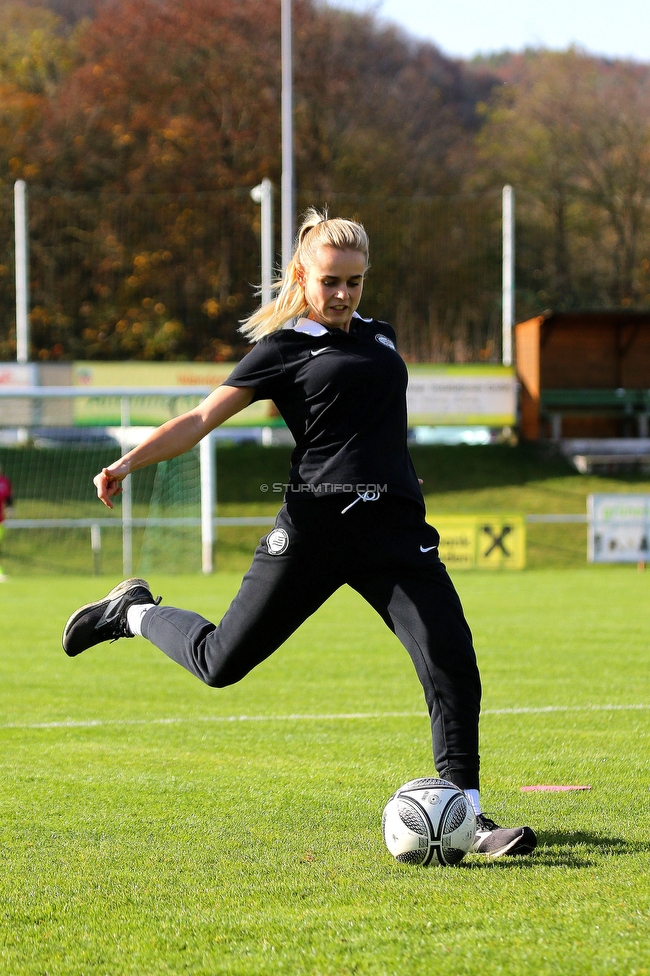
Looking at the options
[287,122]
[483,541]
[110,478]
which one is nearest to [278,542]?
[110,478]

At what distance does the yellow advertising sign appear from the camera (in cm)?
2145

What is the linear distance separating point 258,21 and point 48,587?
96.2 feet

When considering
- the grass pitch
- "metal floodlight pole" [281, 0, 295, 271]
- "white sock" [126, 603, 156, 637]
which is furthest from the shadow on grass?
"metal floodlight pole" [281, 0, 295, 271]

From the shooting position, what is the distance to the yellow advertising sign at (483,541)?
21.5 metres

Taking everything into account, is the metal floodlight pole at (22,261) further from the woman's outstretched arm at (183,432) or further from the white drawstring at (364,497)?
the white drawstring at (364,497)

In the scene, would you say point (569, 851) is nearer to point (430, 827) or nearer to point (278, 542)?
point (430, 827)

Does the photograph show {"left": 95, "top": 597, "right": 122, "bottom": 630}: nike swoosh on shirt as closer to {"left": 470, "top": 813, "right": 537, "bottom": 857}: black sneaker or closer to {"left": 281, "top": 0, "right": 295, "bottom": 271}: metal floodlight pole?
{"left": 470, "top": 813, "right": 537, "bottom": 857}: black sneaker

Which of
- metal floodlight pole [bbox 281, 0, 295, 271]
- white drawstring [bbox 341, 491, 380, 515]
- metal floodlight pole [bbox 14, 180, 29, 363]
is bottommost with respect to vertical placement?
white drawstring [bbox 341, 491, 380, 515]

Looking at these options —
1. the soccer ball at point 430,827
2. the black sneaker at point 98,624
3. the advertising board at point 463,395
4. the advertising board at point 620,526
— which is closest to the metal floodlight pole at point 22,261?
the advertising board at point 463,395

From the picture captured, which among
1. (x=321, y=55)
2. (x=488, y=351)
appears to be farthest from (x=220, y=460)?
(x=321, y=55)

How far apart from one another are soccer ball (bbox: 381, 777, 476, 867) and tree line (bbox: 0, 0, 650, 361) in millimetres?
31691

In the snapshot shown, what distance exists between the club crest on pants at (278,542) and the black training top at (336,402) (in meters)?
0.17

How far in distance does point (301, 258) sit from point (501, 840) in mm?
2127

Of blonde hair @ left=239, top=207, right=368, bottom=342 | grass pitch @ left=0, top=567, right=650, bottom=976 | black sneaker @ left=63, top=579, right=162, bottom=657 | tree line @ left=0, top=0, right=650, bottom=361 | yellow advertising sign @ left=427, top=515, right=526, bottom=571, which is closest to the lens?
grass pitch @ left=0, top=567, right=650, bottom=976
